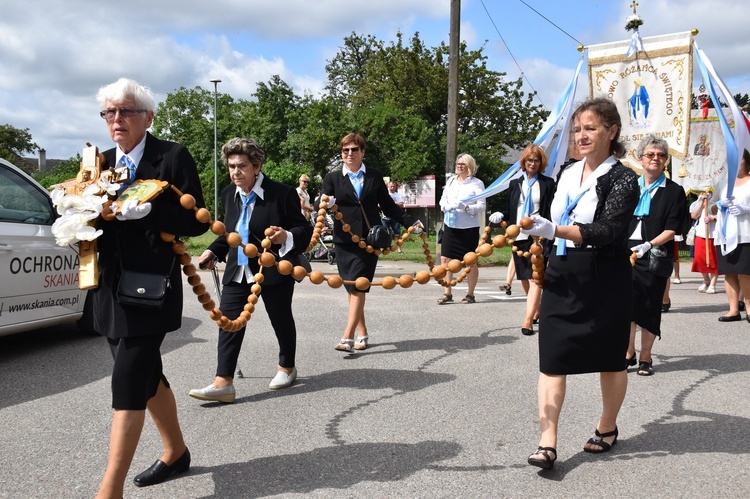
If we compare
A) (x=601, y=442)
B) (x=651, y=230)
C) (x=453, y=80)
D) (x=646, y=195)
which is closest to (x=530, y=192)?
(x=646, y=195)

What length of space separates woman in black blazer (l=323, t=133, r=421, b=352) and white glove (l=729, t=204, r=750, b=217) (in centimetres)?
389

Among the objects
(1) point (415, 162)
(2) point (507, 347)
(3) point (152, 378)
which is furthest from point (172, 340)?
(1) point (415, 162)

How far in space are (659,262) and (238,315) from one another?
3427 mm

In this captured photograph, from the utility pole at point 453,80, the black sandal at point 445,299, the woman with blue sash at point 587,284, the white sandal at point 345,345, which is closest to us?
the woman with blue sash at point 587,284

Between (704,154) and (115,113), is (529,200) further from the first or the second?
(704,154)

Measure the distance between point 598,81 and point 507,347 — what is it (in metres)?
3.44

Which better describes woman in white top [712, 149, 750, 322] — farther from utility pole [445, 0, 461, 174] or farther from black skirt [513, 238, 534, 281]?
utility pole [445, 0, 461, 174]

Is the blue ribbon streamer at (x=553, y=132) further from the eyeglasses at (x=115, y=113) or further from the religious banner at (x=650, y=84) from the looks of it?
the eyeglasses at (x=115, y=113)

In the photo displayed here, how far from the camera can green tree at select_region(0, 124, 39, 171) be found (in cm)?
5056

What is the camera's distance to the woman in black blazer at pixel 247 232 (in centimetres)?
481

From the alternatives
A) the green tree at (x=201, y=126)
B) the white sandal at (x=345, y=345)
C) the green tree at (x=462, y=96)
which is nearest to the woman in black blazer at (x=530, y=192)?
the white sandal at (x=345, y=345)

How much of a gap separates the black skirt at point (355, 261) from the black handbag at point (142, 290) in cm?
353

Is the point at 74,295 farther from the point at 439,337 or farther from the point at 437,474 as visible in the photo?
the point at 437,474

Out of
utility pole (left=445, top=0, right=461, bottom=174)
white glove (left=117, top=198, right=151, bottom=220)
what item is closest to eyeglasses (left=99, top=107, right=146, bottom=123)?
white glove (left=117, top=198, right=151, bottom=220)
